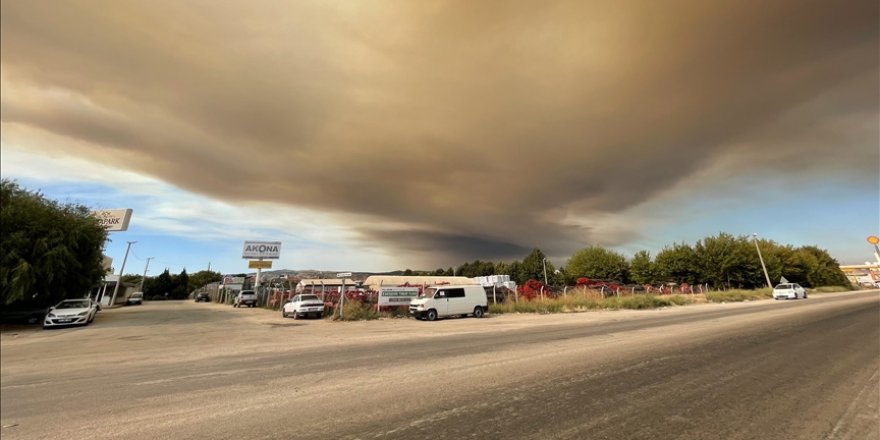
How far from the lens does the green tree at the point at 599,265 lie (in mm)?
70750

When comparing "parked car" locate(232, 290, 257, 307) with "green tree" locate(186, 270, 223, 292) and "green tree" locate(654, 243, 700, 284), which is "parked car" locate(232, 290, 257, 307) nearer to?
"green tree" locate(654, 243, 700, 284)

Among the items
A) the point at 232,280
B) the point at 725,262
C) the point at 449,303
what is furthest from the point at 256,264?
the point at 725,262

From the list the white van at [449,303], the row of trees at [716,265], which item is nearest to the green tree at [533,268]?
the row of trees at [716,265]

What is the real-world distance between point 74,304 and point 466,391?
Answer: 78.2ft

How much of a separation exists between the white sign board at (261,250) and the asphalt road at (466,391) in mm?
40623

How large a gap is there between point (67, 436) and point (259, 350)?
655cm

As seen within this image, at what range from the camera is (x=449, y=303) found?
2228cm

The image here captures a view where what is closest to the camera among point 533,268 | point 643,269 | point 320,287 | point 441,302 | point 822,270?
point 441,302

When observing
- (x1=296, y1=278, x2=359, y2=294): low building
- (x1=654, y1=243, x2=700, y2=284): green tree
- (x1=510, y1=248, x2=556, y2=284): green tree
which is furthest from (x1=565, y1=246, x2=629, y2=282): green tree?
(x1=296, y1=278, x2=359, y2=294): low building

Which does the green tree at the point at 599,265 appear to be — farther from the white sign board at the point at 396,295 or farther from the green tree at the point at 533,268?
the white sign board at the point at 396,295

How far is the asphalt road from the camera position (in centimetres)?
408

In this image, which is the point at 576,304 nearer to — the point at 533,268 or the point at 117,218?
the point at 117,218

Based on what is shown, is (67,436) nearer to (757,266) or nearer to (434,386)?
(434,386)

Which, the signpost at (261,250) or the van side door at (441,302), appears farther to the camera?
the signpost at (261,250)
